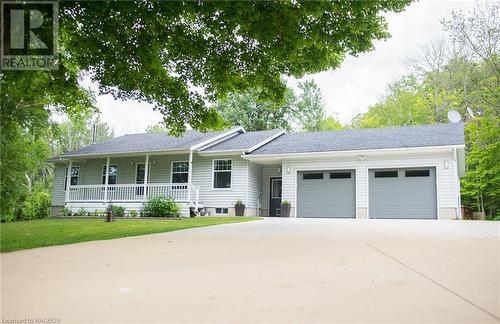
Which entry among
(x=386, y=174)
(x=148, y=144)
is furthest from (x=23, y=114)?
(x=386, y=174)

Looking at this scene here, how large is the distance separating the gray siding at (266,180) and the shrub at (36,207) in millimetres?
11592

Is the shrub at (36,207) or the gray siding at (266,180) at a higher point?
the gray siding at (266,180)

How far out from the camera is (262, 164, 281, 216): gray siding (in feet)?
62.7

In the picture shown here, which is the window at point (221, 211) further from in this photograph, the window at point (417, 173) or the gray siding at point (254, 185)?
the window at point (417, 173)

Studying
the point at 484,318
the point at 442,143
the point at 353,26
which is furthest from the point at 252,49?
the point at 442,143

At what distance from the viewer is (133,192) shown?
18734mm

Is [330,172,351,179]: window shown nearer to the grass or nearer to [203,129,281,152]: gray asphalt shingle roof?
[203,129,281,152]: gray asphalt shingle roof

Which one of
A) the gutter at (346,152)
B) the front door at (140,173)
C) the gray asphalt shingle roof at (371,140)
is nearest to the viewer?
the gutter at (346,152)

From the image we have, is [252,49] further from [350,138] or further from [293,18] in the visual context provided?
[350,138]

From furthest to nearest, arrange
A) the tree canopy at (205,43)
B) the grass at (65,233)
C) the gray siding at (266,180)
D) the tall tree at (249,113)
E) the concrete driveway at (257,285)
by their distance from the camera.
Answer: the tall tree at (249,113), the gray siding at (266,180), the tree canopy at (205,43), the grass at (65,233), the concrete driveway at (257,285)

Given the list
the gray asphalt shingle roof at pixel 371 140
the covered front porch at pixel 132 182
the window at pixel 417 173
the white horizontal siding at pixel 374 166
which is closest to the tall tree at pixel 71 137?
the covered front porch at pixel 132 182

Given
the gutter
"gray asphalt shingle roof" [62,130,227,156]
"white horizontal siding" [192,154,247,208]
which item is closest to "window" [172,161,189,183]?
"white horizontal siding" [192,154,247,208]

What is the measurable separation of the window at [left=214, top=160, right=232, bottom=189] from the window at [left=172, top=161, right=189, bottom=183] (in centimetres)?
164

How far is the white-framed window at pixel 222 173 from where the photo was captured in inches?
722
